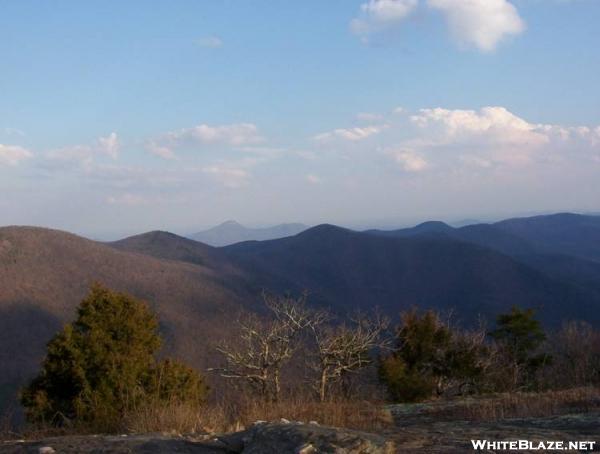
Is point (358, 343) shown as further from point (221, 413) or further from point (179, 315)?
point (179, 315)

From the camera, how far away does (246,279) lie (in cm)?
8250

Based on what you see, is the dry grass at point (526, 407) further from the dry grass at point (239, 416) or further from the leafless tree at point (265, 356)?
the leafless tree at point (265, 356)

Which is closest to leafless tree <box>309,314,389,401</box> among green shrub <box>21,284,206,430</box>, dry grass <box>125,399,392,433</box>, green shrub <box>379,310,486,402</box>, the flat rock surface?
green shrub <box>21,284,206,430</box>

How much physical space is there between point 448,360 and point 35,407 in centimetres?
1440

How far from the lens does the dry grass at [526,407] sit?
6.74 meters

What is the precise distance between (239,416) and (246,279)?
7675 cm

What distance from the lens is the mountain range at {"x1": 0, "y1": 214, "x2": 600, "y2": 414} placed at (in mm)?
56875

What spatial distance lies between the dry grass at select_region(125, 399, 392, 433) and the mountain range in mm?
39730

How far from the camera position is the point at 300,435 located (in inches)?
168

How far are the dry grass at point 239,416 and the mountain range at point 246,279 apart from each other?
39.7m

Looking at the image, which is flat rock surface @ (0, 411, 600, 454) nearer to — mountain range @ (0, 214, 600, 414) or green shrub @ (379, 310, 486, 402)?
green shrub @ (379, 310, 486, 402)

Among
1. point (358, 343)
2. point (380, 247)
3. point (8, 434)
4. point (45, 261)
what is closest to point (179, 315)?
point (45, 261)

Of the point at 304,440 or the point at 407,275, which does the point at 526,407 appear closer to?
the point at 304,440

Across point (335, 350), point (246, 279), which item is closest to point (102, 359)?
point (335, 350)
